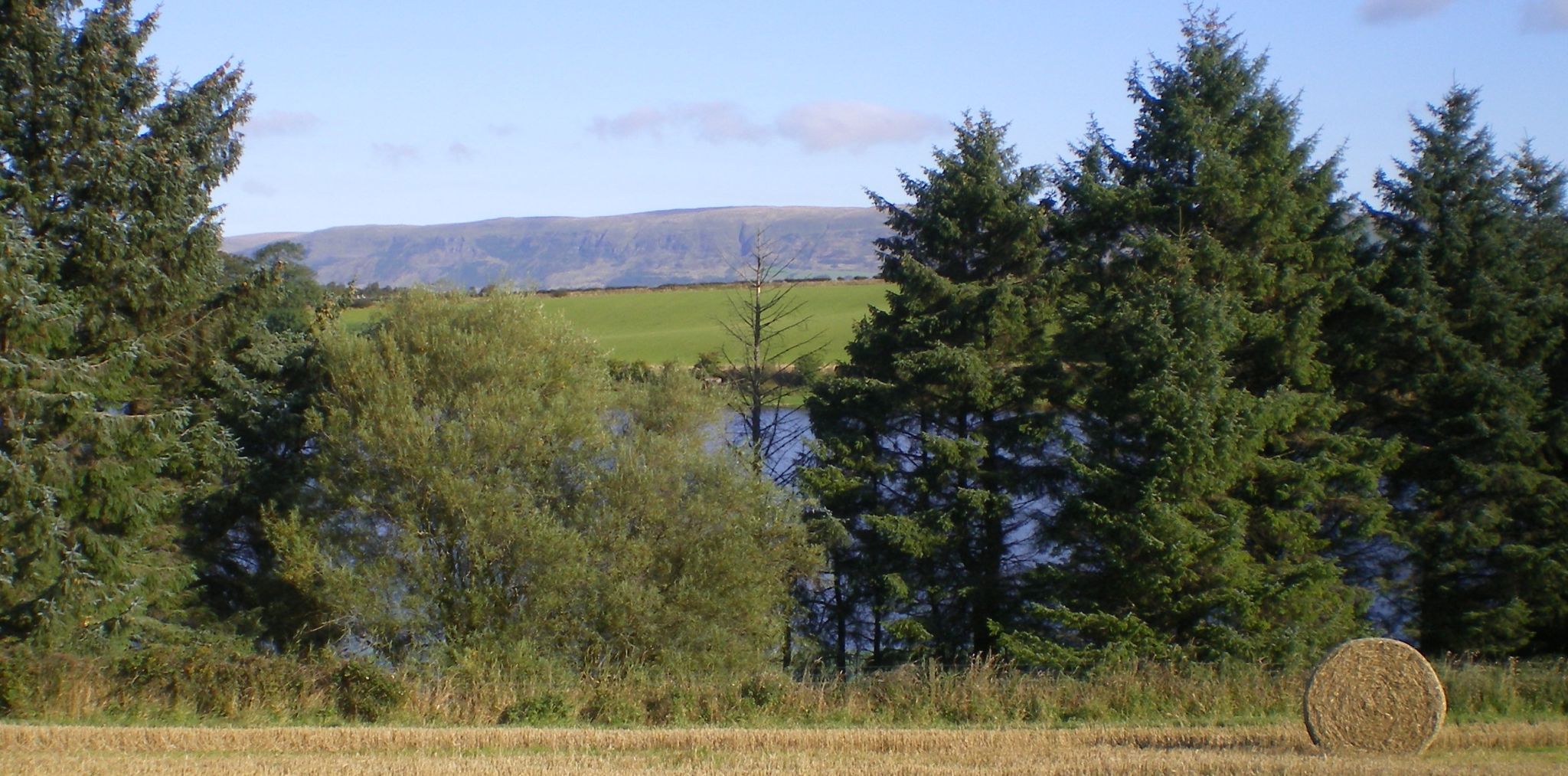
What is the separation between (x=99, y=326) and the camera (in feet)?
68.8

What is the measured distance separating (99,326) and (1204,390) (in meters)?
19.7

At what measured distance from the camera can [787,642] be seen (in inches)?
1018

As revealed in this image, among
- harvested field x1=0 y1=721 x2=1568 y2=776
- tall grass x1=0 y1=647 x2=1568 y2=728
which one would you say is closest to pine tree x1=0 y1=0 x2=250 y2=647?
tall grass x1=0 y1=647 x2=1568 y2=728

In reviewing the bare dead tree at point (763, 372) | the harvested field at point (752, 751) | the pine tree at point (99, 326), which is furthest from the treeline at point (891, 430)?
the harvested field at point (752, 751)

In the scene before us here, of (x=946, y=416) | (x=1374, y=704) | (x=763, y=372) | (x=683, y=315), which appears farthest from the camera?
(x=683, y=315)

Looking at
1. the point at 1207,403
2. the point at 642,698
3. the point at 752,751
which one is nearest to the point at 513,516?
the point at 642,698

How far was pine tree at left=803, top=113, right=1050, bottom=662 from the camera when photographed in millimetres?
23703

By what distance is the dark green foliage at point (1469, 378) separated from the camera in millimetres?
21734

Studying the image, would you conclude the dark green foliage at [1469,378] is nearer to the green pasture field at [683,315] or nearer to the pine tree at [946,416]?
the pine tree at [946,416]

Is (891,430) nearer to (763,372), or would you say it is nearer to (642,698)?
(763,372)

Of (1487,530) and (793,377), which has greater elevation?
(793,377)

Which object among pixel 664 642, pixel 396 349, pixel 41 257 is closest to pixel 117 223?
pixel 41 257

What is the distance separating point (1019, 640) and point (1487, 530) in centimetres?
923

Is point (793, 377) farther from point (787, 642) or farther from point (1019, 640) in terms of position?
point (1019, 640)
